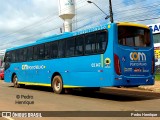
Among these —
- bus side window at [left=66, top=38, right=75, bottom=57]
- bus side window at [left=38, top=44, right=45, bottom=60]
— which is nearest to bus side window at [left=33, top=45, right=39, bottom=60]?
bus side window at [left=38, top=44, right=45, bottom=60]

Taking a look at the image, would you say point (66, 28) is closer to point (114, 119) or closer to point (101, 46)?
point (101, 46)

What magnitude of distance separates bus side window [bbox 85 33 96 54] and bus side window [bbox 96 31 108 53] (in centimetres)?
32

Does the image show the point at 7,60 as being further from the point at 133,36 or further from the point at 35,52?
the point at 133,36

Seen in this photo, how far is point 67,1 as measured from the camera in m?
44.2

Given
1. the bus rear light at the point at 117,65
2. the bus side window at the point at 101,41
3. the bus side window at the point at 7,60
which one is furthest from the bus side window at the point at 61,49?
the bus side window at the point at 7,60

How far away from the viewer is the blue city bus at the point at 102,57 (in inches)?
605

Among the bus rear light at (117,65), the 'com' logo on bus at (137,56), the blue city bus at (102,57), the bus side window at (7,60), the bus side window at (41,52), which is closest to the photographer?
the bus rear light at (117,65)

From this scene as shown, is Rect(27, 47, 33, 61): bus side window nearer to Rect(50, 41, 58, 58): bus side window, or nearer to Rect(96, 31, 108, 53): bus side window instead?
Rect(50, 41, 58, 58): bus side window

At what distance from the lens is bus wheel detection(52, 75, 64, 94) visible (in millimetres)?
19375

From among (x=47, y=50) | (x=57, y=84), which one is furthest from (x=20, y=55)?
(x=57, y=84)

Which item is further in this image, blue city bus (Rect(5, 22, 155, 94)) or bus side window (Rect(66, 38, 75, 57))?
bus side window (Rect(66, 38, 75, 57))

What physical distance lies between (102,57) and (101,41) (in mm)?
705

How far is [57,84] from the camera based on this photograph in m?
19.9

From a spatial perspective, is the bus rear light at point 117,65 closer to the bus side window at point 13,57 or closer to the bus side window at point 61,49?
the bus side window at point 61,49
